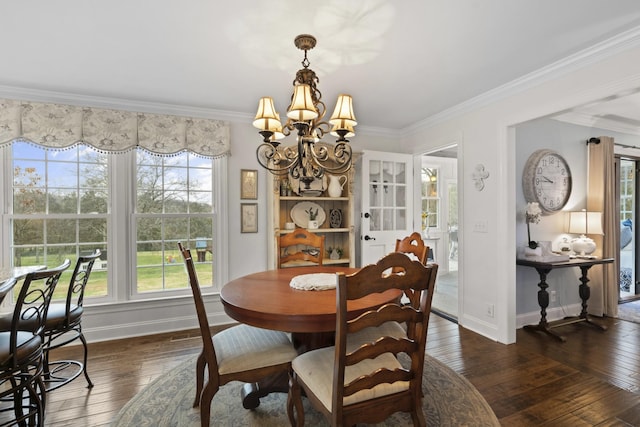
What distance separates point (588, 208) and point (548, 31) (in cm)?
282

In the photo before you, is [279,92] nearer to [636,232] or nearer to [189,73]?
[189,73]

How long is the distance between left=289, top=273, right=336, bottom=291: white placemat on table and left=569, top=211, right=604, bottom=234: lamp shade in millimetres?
3239

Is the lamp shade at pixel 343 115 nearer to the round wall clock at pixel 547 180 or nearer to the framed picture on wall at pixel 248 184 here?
the framed picture on wall at pixel 248 184

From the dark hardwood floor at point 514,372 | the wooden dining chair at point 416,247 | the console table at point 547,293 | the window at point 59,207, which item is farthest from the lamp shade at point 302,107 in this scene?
the console table at point 547,293

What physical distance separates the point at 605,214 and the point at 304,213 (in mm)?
3642

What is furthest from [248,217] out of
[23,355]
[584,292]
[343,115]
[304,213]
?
[584,292]

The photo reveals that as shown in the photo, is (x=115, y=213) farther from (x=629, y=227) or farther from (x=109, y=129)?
(x=629, y=227)

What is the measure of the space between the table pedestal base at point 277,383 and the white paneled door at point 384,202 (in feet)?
6.59

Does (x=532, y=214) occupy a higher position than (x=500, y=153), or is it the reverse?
(x=500, y=153)

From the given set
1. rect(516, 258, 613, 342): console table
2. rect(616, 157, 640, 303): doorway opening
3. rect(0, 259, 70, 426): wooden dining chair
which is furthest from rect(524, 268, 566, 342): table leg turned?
rect(0, 259, 70, 426): wooden dining chair

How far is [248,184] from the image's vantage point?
370cm

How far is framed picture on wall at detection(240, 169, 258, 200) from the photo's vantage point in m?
3.68

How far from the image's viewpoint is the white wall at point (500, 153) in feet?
7.52

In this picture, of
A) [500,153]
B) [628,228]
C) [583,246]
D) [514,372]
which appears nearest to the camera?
[514,372]
